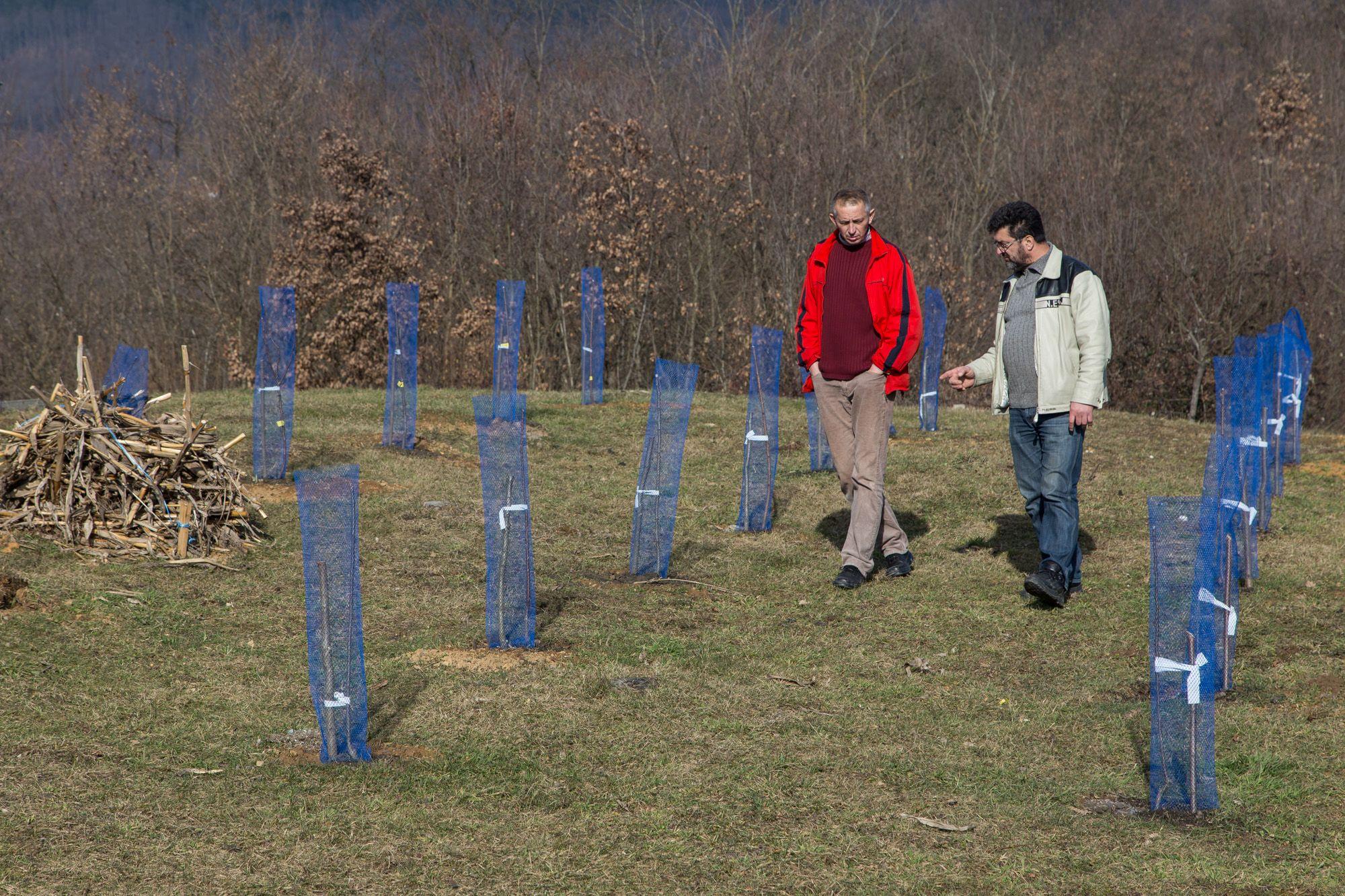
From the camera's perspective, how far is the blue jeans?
250 inches

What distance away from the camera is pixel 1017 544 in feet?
27.2

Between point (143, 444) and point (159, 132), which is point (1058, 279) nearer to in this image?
point (143, 444)

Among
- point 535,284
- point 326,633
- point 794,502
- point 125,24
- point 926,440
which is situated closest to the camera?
point 326,633

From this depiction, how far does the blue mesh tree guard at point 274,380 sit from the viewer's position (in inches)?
356

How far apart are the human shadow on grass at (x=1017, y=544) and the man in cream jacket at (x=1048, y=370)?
1.20m

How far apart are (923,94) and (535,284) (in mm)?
16393

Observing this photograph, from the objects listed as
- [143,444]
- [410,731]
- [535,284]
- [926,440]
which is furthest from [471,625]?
[535,284]

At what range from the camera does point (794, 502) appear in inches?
374

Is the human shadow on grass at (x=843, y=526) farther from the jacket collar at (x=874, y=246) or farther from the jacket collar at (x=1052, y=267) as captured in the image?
the jacket collar at (x=1052, y=267)

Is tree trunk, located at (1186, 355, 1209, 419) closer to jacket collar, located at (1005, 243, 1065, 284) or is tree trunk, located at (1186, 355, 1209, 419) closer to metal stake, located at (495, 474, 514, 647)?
jacket collar, located at (1005, 243, 1065, 284)

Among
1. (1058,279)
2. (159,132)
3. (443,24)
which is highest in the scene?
(443,24)

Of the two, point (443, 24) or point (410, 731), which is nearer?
point (410, 731)

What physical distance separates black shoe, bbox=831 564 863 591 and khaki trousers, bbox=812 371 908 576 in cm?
2

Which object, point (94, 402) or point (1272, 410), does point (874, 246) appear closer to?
point (1272, 410)
